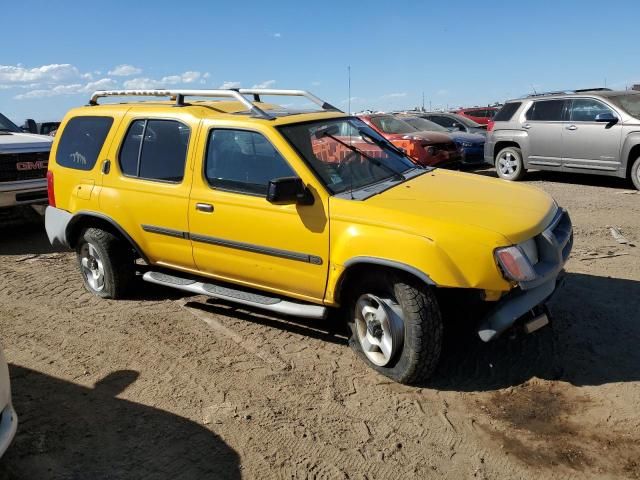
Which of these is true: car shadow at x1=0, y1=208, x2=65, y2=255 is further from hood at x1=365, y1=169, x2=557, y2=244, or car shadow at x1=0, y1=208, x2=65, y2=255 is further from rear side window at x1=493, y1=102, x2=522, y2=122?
rear side window at x1=493, y1=102, x2=522, y2=122

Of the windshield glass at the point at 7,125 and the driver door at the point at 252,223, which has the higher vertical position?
the windshield glass at the point at 7,125

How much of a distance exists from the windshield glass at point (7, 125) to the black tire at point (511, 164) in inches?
366

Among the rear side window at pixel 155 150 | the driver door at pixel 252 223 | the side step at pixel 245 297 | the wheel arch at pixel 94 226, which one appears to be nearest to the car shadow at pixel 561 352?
the side step at pixel 245 297

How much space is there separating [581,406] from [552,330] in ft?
3.45

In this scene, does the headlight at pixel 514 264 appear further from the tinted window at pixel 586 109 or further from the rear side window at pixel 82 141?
the tinted window at pixel 586 109

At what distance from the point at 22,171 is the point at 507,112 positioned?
9.32 metres

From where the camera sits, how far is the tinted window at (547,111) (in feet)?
36.6

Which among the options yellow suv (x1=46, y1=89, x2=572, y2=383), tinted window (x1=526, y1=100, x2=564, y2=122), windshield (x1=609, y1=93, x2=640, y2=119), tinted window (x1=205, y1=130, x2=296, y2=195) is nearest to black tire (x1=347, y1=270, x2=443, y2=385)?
yellow suv (x1=46, y1=89, x2=572, y2=383)

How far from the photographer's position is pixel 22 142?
8398 mm

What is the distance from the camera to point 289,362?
14.0 feet

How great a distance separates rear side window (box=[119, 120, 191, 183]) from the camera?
4809 mm

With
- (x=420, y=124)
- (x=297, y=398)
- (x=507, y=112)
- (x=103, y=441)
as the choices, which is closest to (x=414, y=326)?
(x=297, y=398)

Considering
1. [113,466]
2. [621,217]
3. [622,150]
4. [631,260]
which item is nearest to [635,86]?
[622,150]

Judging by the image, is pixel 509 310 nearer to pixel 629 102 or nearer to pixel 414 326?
pixel 414 326
